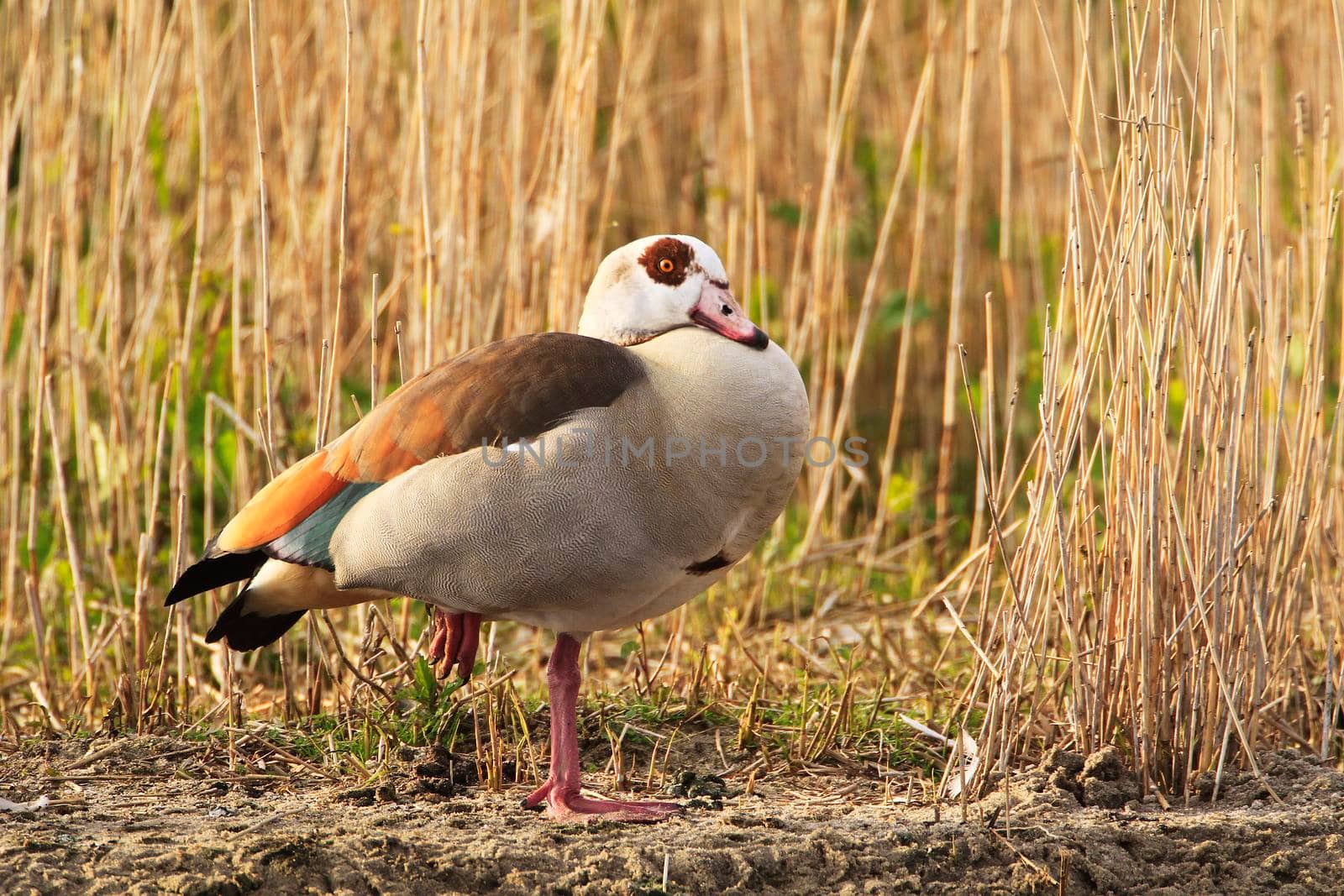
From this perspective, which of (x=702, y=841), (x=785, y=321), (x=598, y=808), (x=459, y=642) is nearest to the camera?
(x=702, y=841)

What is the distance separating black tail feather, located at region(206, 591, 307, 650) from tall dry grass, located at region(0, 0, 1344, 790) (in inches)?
9.8

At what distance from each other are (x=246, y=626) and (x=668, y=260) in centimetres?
124

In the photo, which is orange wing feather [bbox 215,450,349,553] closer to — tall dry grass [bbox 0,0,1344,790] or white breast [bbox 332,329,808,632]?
white breast [bbox 332,329,808,632]

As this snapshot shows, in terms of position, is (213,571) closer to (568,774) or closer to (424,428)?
(424,428)

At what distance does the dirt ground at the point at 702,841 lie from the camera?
2.49m

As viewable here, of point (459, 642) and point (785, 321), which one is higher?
point (785, 321)

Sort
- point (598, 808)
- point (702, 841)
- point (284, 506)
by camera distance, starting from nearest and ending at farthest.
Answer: point (702, 841) → point (598, 808) → point (284, 506)

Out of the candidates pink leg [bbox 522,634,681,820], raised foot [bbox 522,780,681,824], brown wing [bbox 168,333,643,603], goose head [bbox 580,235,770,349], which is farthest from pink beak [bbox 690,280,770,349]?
raised foot [bbox 522,780,681,824]

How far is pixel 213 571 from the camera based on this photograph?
3.13m

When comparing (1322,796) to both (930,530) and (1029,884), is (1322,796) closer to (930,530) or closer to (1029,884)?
(1029,884)

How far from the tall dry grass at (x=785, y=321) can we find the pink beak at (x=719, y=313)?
0.53 metres

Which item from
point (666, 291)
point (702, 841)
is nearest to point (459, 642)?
point (702, 841)

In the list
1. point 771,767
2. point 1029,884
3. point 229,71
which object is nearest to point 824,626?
point 771,767

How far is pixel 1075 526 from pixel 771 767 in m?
0.88
